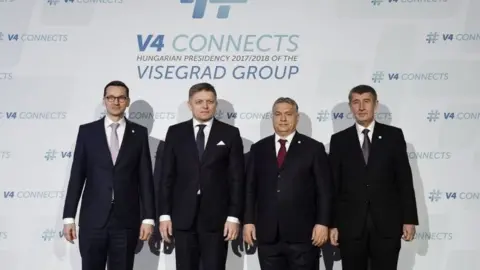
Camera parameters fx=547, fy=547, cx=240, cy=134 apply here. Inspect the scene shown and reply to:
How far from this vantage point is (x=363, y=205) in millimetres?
3453

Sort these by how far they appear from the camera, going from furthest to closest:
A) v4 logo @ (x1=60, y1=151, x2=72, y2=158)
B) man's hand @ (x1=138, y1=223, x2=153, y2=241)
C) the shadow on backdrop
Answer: v4 logo @ (x1=60, y1=151, x2=72, y2=158) < the shadow on backdrop < man's hand @ (x1=138, y1=223, x2=153, y2=241)

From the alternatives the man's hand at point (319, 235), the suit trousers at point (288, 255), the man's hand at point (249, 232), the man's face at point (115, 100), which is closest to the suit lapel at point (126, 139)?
the man's face at point (115, 100)

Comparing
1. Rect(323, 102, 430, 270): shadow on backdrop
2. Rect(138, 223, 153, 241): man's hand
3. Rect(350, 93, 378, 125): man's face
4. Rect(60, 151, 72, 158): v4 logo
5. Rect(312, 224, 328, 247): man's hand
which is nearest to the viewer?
Rect(312, 224, 328, 247): man's hand

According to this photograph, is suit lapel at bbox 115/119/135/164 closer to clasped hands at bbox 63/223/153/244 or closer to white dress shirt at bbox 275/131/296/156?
clasped hands at bbox 63/223/153/244

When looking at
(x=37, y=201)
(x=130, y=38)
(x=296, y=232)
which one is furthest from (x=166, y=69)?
(x=296, y=232)

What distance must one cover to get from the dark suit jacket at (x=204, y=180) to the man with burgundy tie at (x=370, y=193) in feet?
2.12

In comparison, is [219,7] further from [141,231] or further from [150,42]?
[141,231]

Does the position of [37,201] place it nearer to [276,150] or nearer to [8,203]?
[8,203]

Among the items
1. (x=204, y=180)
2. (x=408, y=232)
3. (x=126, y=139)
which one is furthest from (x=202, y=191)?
(x=408, y=232)

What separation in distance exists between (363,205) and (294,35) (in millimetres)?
1509

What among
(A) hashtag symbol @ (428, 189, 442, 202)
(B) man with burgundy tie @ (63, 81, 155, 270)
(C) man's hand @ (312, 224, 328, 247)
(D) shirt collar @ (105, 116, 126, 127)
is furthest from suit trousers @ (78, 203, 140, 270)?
(A) hashtag symbol @ (428, 189, 442, 202)

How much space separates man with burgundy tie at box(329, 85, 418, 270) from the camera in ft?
11.3

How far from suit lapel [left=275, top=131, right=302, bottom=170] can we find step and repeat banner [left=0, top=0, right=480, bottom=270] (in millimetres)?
735

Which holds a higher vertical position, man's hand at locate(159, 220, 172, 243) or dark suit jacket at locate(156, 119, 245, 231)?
dark suit jacket at locate(156, 119, 245, 231)
